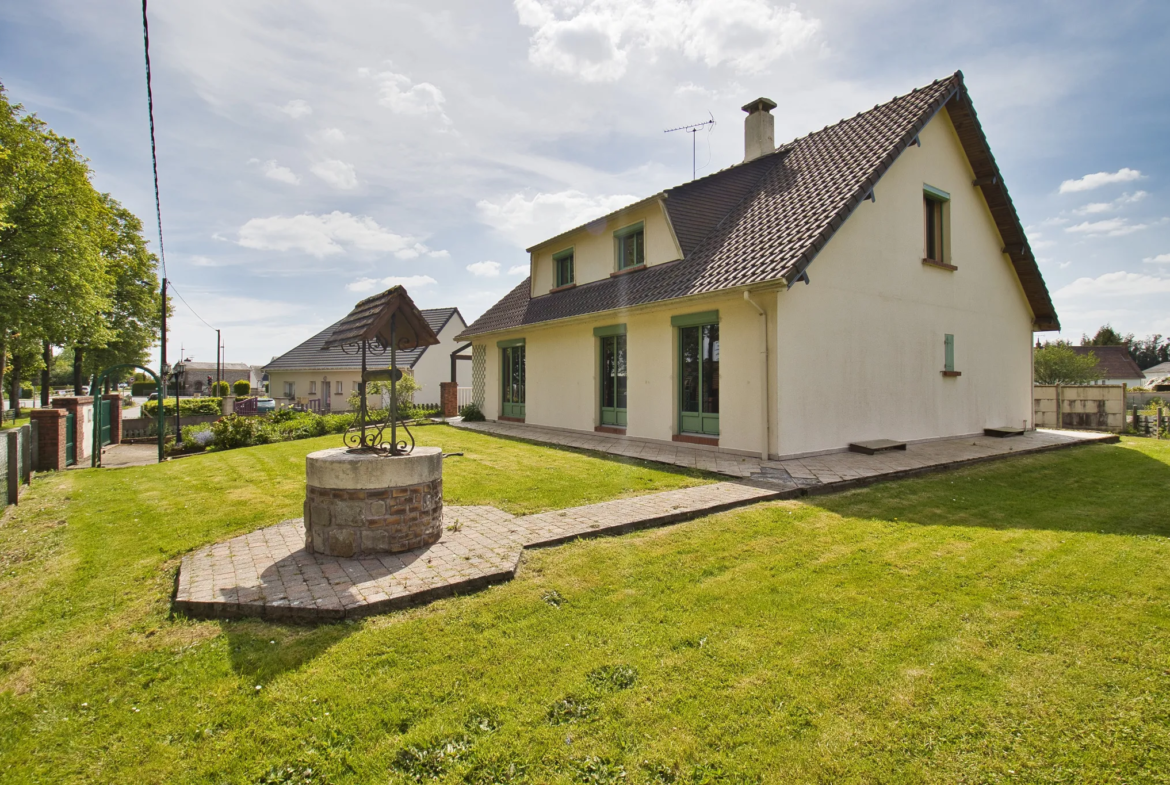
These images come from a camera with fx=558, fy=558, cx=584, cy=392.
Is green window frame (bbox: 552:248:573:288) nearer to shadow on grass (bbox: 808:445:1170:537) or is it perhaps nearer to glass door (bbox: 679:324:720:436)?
glass door (bbox: 679:324:720:436)

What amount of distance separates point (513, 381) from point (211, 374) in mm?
91143

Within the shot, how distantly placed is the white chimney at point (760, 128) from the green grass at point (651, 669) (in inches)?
457

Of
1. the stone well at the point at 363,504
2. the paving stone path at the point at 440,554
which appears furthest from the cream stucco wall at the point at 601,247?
the stone well at the point at 363,504

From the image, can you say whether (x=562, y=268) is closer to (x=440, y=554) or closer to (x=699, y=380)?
(x=699, y=380)

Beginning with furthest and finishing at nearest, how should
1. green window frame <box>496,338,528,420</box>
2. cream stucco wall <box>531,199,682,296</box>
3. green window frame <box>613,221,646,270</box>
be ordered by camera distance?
green window frame <box>496,338,528,420</box>
green window frame <box>613,221,646,270</box>
cream stucco wall <box>531,199,682,296</box>

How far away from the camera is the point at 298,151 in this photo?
956 cm

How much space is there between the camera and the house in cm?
965

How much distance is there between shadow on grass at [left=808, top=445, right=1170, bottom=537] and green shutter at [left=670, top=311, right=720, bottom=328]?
4.10 metres

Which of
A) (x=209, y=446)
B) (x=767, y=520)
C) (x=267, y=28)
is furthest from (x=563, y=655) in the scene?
(x=209, y=446)

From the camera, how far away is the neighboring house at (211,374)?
278 ft

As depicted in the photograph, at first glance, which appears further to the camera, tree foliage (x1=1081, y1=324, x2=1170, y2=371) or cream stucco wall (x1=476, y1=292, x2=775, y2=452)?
tree foliage (x1=1081, y1=324, x2=1170, y2=371)

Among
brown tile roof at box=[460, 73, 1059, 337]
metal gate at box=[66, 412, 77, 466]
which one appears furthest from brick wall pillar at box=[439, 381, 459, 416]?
metal gate at box=[66, 412, 77, 466]

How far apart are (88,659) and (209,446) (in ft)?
47.0

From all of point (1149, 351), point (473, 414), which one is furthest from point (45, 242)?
point (1149, 351)
